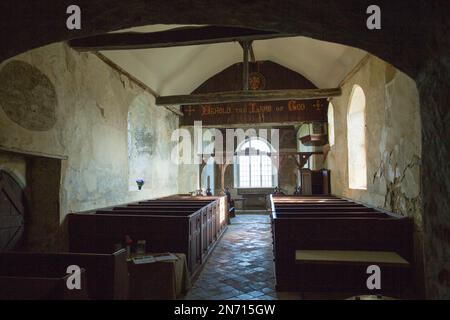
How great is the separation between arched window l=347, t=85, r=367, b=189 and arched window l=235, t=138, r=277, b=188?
330 inches

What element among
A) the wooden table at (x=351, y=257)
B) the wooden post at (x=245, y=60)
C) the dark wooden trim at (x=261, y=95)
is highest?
the wooden post at (x=245, y=60)

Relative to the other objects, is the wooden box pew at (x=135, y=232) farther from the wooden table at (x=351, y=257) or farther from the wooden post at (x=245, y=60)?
the wooden post at (x=245, y=60)

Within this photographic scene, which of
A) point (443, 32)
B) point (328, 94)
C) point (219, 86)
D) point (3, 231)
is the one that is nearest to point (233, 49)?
point (219, 86)

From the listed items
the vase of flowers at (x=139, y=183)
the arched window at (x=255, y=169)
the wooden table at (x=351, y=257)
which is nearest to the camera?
the wooden table at (x=351, y=257)

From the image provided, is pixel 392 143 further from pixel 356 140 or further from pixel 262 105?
pixel 262 105

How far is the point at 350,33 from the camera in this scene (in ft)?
7.34

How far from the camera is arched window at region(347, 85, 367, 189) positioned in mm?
7004

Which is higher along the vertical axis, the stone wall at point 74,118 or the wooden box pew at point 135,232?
the stone wall at point 74,118

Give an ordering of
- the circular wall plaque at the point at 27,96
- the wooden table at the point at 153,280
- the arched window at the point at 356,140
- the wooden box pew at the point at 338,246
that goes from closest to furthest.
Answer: the wooden table at the point at 153,280
the circular wall plaque at the point at 27,96
the wooden box pew at the point at 338,246
the arched window at the point at 356,140

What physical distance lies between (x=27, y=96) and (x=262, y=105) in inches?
277

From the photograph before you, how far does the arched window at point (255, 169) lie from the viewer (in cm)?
1569

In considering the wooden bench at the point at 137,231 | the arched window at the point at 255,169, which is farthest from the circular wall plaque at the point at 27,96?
the arched window at the point at 255,169

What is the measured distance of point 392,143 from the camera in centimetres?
479

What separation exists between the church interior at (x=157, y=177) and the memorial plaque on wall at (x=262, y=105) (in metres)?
1.11
